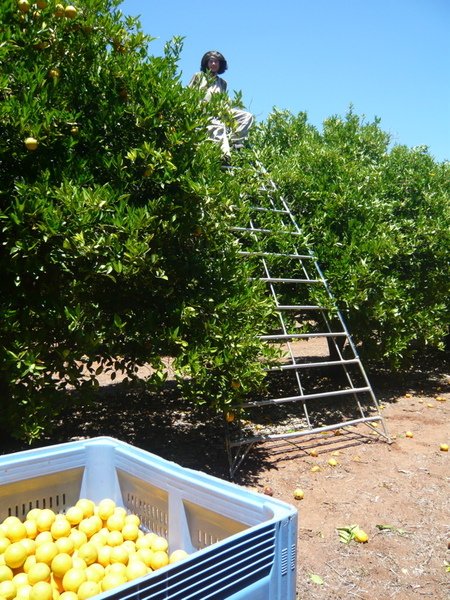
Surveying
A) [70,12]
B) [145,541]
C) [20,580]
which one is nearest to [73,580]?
[20,580]

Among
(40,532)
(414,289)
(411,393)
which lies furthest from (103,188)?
(411,393)

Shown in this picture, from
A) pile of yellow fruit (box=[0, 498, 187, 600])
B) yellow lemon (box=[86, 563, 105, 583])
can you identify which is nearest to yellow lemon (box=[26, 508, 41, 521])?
pile of yellow fruit (box=[0, 498, 187, 600])

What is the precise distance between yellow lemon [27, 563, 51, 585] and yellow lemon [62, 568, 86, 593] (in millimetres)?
75

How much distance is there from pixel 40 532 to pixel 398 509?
3.12 metres

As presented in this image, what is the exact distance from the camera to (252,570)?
1.64 meters

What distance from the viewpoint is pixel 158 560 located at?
82.3 inches

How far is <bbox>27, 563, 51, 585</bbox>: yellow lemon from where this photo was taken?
1921 millimetres

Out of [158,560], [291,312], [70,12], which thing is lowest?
[158,560]

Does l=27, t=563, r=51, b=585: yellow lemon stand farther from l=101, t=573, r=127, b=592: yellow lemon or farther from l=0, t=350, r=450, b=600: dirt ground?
l=0, t=350, r=450, b=600: dirt ground

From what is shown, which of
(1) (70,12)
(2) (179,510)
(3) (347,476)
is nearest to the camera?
(2) (179,510)

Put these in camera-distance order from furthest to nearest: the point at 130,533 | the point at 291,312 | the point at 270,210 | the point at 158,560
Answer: the point at 291,312, the point at 270,210, the point at 130,533, the point at 158,560

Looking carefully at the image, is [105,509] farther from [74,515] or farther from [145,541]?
[145,541]

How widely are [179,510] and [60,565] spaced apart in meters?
0.49

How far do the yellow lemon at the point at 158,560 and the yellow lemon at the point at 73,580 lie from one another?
0.28m
